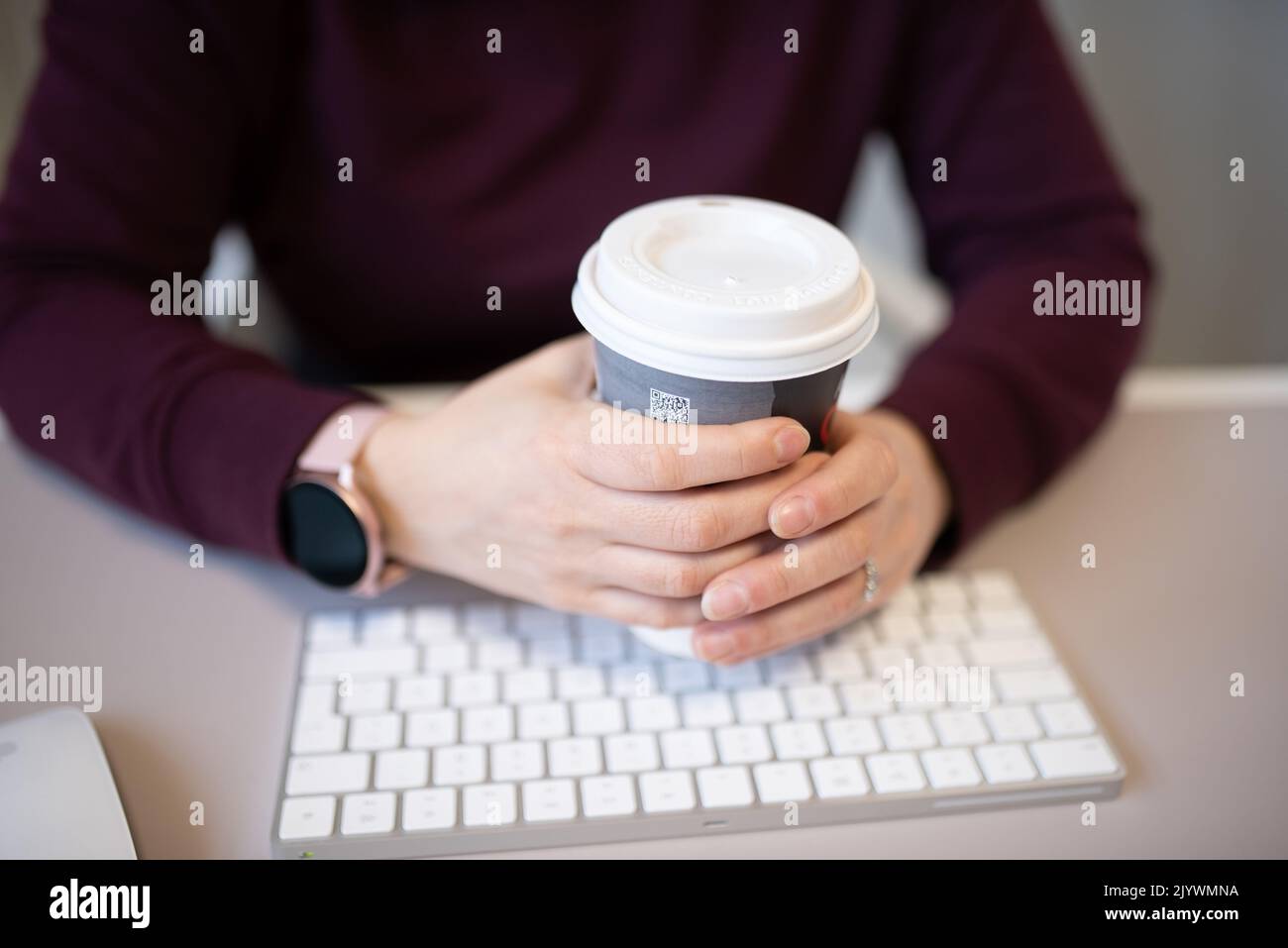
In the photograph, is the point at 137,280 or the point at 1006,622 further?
the point at 137,280

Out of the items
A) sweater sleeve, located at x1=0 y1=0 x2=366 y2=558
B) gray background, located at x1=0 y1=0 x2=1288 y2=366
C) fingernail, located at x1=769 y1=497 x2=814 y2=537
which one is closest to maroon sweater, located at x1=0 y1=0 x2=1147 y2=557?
sweater sleeve, located at x1=0 y1=0 x2=366 y2=558

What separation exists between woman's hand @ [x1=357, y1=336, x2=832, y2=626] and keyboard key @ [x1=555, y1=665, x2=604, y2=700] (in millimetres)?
35

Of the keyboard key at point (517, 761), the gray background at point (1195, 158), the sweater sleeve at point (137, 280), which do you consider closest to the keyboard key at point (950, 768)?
the keyboard key at point (517, 761)

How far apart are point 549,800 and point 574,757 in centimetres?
3

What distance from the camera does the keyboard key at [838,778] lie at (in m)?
0.53

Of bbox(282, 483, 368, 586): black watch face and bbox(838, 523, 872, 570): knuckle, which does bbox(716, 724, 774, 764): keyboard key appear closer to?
bbox(838, 523, 872, 570): knuckle

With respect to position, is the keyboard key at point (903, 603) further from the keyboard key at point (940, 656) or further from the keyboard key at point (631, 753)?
the keyboard key at point (631, 753)

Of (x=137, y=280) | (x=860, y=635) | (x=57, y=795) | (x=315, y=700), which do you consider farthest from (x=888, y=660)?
(x=137, y=280)

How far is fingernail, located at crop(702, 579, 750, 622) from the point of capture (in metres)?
0.55

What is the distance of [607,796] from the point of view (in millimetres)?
519

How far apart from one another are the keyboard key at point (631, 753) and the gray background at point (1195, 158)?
0.96 meters

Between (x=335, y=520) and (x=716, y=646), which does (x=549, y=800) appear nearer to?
(x=716, y=646)

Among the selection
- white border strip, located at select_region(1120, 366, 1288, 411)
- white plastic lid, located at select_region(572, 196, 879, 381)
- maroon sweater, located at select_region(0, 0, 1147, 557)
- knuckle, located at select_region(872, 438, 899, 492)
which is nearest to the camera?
white plastic lid, located at select_region(572, 196, 879, 381)

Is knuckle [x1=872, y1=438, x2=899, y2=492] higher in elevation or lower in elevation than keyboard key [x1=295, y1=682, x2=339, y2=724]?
higher
